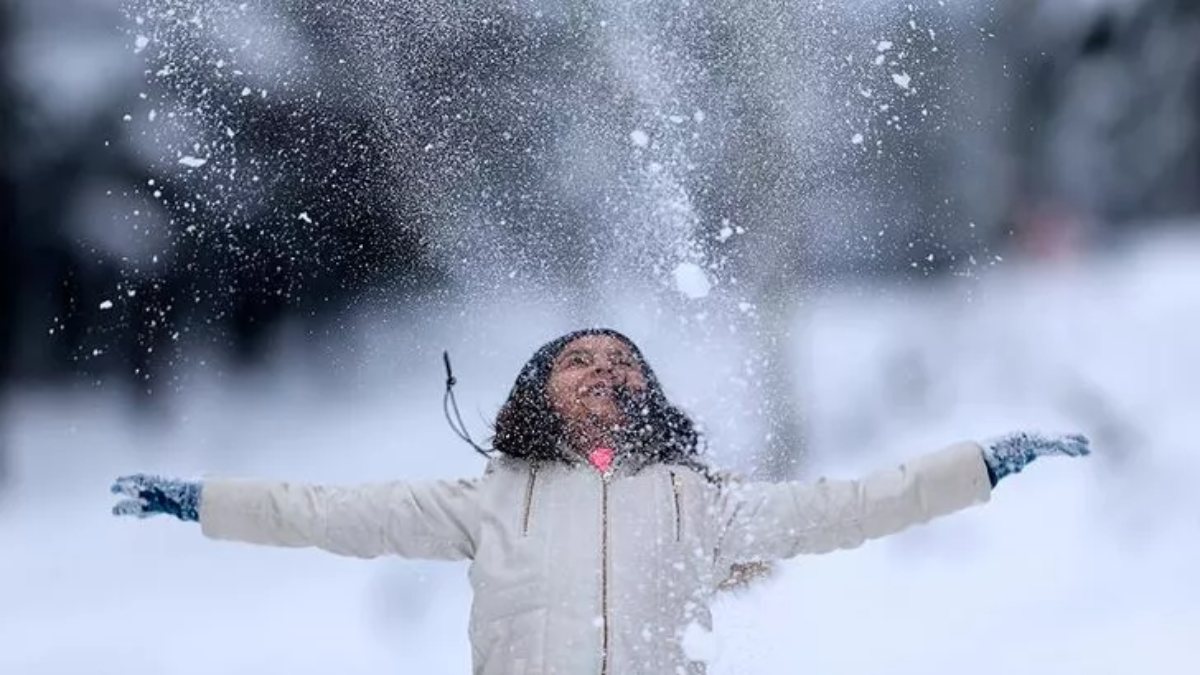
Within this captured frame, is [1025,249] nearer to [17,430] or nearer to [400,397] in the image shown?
[400,397]

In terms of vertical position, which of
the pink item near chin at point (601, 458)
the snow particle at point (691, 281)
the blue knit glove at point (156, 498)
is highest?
the snow particle at point (691, 281)

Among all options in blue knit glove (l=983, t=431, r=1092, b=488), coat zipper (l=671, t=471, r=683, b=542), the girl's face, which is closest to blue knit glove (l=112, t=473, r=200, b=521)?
the girl's face

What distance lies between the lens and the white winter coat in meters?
2.70

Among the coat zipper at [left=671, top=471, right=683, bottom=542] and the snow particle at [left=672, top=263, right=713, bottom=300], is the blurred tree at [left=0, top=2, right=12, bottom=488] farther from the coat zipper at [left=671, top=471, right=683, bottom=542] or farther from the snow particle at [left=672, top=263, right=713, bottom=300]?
the coat zipper at [left=671, top=471, right=683, bottom=542]

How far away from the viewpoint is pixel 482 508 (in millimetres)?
2865

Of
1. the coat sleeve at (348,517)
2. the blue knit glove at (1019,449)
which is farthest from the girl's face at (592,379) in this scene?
the blue knit glove at (1019,449)

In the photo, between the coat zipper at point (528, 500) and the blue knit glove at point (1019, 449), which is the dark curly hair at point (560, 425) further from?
the blue knit glove at point (1019, 449)

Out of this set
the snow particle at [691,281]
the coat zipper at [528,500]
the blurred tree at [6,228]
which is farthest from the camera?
the blurred tree at [6,228]

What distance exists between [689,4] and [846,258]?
126 centimetres

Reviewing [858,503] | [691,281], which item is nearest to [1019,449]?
[858,503]

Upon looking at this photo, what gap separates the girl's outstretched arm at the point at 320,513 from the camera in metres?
2.82

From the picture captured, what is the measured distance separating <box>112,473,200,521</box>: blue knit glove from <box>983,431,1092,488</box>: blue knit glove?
70.5 inches

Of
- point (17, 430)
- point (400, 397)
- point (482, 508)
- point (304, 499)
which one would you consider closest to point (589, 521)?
point (482, 508)

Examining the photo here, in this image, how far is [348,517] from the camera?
2.84 m
